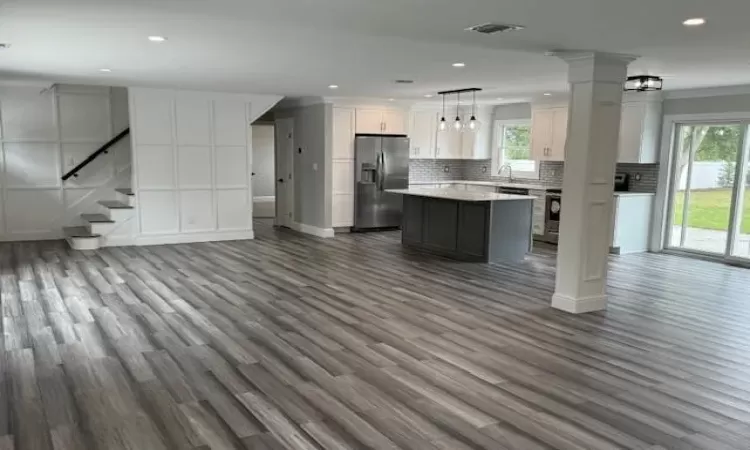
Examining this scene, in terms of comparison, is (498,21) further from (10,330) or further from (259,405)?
(10,330)

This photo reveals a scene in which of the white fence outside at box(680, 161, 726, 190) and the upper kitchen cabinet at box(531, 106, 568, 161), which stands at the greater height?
the upper kitchen cabinet at box(531, 106, 568, 161)

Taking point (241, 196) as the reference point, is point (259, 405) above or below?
below

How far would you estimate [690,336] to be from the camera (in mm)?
4684

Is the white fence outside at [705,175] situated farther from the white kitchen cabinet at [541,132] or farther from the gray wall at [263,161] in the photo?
the gray wall at [263,161]

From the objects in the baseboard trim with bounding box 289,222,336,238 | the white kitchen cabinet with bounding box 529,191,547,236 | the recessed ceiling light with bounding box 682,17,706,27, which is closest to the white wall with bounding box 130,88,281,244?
the baseboard trim with bounding box 289,222,336,238

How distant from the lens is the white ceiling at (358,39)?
11.1ft

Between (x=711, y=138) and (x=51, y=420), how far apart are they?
8.72 metres

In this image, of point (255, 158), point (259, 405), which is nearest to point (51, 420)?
point (259, 405)

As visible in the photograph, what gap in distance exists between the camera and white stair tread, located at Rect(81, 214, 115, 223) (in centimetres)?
837

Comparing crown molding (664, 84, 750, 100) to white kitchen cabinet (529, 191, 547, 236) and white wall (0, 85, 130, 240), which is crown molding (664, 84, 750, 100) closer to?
white kitchen cabinet (529, 191, 547, 236)

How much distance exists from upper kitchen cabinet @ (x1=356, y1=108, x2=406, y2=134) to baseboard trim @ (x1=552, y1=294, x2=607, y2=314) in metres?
5.55

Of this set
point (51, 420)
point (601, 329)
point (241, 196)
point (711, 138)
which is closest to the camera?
point (51, 420)

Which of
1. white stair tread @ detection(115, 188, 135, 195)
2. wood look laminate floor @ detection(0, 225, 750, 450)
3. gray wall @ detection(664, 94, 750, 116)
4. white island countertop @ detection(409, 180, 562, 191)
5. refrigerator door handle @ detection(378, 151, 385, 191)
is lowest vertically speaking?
wood look laminate floor @ detection(0, 225, 750, 450)

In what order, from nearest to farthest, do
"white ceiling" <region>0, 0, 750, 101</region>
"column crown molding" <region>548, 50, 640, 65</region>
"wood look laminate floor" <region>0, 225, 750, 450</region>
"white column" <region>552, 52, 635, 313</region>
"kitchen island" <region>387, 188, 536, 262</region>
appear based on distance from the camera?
"wood look laminate floor" <region>0, 225, 750, 450</region> < "white ceiling" <region>0, 0, 750, 101</region> < "column crown molding" <region>548, 50, 640, 65</region> < "white column" <region>552, 52, 635, 313</region> < "kitchen island" <region>387, 188, 536, 262</region>
